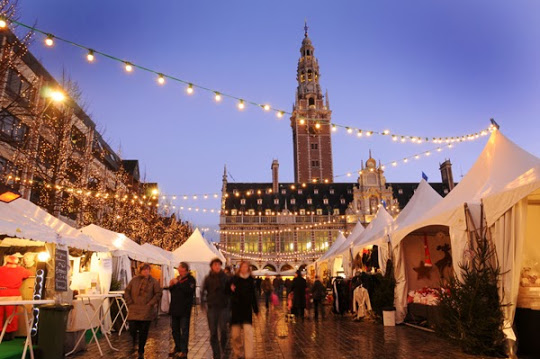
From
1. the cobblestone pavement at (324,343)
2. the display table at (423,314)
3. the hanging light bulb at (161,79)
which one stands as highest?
the hanging light bulb at (161,79)

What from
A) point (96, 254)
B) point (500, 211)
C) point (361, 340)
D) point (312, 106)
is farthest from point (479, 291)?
point (312, 106)

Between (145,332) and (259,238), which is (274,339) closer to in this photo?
(145,332)

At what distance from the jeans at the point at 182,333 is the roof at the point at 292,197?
48.3 m

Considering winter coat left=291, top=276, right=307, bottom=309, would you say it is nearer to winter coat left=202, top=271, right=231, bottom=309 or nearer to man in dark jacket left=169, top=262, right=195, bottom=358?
man in dark jacket left=169, top=262, right=195, bottom=358

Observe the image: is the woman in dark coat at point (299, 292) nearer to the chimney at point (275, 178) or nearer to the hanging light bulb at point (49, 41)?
the hanging light bulb at point (49, 41)

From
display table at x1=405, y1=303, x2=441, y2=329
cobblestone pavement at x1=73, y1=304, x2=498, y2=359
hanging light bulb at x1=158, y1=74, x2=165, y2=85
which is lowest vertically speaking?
cobblestone pavement at x1=73, y1=304, x2=498, y2=359

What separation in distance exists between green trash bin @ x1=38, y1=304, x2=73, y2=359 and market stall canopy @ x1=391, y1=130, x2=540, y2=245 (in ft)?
24.5

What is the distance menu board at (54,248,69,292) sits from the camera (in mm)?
8038

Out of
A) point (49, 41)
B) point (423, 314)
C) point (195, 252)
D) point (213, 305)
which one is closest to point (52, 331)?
point (213, 305)

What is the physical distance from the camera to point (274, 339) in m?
9.36

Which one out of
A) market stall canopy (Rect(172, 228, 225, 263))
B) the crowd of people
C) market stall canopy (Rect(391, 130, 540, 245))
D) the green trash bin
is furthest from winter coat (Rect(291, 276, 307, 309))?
market stall canopy (Rect(172, 228, 225, 263))

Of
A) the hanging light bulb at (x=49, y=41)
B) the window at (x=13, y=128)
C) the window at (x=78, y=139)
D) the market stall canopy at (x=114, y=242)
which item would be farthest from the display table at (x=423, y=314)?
the window at (x=78, y=139)

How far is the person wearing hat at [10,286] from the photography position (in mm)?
7977

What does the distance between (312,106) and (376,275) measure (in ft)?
195
